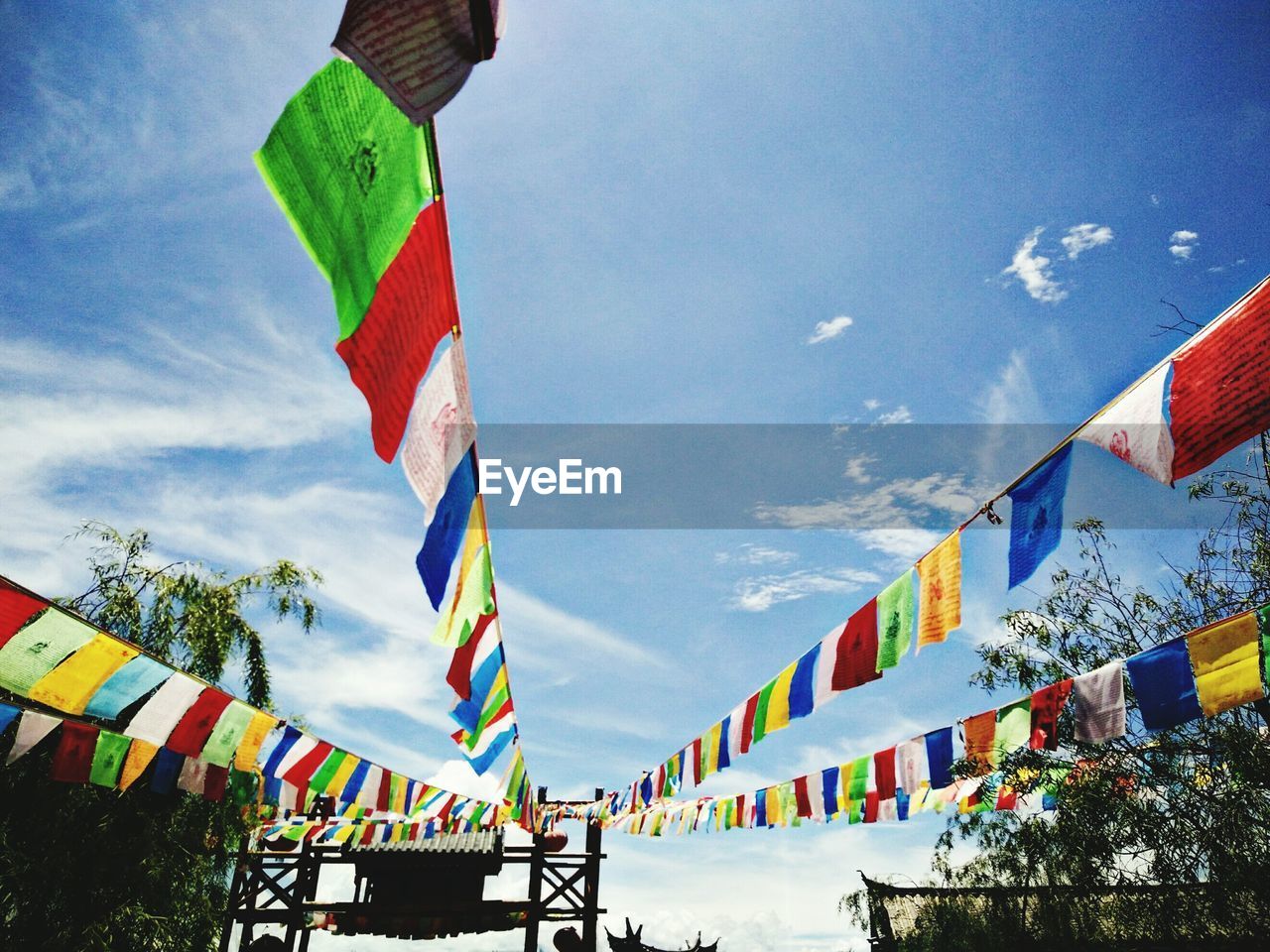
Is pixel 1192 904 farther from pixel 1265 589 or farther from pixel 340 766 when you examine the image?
pixel 340 766

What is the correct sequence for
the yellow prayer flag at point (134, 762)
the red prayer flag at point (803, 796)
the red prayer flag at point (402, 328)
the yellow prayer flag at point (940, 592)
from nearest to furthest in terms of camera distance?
the red prayer flag at point (402, 328) → the yellow prayer flag at point (940, 592) → the yellow prayer flag at point (134, 762) → the red prayer flag at point (803, 796)

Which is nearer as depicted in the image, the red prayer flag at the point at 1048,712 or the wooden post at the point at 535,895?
the red prayer flag at the point at 1048,712

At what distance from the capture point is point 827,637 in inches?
219

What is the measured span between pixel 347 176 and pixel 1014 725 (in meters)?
6.23

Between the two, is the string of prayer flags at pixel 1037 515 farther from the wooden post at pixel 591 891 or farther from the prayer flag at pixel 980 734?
the wooden post at pixel 591 891

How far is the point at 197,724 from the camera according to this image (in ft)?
17.9

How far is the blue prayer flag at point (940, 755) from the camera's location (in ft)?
21.2

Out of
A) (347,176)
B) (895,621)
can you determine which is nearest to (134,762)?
(895,621)

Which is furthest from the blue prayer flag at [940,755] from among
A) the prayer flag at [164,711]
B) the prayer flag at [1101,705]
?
the prayer flag at [164,711]

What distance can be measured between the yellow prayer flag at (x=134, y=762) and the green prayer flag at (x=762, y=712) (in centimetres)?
543

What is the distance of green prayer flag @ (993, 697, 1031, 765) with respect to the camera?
18.4 feet

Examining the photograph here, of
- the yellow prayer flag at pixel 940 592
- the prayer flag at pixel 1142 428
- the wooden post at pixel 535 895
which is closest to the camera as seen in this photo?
the prayer flag at pixel 1142 428

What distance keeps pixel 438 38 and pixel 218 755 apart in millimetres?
6038

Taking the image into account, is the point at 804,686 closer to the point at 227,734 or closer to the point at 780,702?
the point at 780,702
